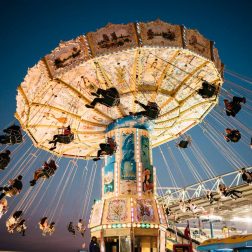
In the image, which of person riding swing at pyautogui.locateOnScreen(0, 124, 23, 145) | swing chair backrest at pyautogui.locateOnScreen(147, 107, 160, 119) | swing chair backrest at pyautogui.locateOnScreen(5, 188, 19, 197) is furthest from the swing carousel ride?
→ swing chair backrest at pyautogui.locateOnScreen(5, 188, 19, 197)

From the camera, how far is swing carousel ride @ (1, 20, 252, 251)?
10.6m

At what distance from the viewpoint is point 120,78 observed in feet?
40.3

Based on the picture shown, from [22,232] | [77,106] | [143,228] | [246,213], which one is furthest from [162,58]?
[246,213]

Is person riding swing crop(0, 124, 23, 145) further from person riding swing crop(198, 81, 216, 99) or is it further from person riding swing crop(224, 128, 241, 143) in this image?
person riding swing crop(224, 128, 241, 143)

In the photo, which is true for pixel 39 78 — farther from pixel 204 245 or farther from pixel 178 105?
pixel 204 245

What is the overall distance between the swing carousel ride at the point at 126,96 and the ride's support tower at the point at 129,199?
0.13ft

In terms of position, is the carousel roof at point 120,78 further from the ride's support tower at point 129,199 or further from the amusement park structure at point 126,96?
the ride's support tower at point 129,199

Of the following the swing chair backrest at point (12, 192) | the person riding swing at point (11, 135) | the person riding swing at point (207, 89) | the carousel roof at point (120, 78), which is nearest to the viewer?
the carousel roof at point (120, 78)

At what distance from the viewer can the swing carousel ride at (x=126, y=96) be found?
34.8 feet

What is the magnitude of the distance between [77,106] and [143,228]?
6.16 metres

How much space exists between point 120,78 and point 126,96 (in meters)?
1.10

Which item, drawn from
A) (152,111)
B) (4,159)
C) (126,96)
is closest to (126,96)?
(126,96)

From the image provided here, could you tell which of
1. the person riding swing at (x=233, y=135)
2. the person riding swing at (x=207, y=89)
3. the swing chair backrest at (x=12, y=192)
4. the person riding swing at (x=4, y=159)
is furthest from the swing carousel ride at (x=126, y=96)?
the swing chair backrest at (x=12, y=192)

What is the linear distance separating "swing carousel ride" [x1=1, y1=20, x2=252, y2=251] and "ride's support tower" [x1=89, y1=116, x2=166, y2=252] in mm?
39
